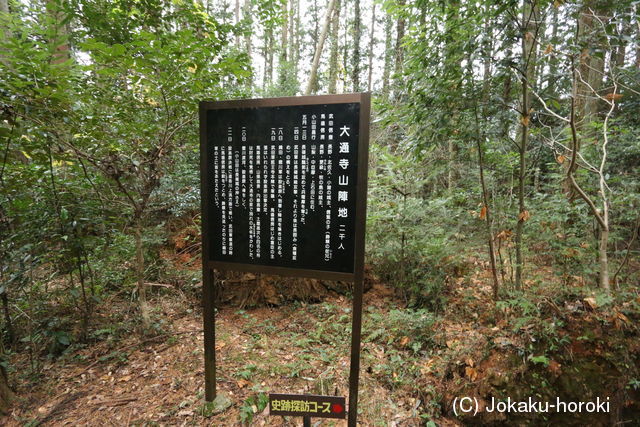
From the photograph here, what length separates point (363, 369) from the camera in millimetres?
3713

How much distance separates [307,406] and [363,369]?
161cm

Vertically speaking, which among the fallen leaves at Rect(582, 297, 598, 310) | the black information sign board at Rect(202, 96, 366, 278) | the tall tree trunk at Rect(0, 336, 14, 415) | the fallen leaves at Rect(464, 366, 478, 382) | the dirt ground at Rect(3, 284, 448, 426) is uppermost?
the black information sign board at Rect(202, 96, 366, 278)

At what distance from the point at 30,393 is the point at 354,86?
13.7 meters

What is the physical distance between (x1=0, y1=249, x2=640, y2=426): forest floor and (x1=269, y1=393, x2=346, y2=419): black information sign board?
75cm

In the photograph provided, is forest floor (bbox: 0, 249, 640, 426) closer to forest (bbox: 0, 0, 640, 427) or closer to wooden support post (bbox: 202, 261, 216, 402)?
forest (bbox: 0, 0, 640, 427)

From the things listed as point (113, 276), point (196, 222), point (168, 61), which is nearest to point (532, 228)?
point (168, 61)

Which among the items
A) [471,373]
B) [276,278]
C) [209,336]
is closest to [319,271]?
[209,336]

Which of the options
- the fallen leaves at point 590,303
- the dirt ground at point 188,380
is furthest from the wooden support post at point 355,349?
the fallen leaves at point 590,303

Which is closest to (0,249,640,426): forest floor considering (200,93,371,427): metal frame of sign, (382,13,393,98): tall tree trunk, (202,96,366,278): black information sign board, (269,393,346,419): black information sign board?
(200,93,371,427): metal frame of sign

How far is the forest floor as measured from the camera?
115 inches

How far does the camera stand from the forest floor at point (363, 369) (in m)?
2.93

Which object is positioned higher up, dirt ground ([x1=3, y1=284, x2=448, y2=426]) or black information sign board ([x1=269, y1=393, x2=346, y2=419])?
black information sign board ([x1=269, y1=393, x2=346, y2=419])

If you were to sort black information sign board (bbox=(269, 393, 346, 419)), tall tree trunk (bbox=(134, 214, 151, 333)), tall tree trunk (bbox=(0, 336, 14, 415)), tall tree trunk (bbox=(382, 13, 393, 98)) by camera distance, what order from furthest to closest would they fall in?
tall tree trunk (bbox=(382, 13, 393, 98)) < tall tree trunk (bbox=(134, 214, 151, 333)) < tall tree trunk (bbox=(0, 336, 14, 415)) < black information sign board (bbox=(269, 393, 346, 419))

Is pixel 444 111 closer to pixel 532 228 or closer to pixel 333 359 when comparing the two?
pixel 532 228
